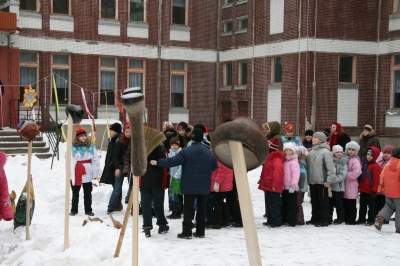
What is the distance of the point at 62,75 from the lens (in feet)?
82.1

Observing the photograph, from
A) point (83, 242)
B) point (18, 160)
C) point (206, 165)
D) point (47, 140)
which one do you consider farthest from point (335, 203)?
point (47, 140)

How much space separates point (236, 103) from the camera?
27500 mm

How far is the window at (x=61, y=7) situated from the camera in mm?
24578

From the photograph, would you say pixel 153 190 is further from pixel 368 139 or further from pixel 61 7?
pixel 61 7

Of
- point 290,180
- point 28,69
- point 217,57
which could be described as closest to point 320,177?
point 290,180

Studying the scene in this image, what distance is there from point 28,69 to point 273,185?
53.0 ft

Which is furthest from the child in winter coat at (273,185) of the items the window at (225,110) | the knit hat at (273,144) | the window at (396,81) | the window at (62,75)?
the window at (225,110)

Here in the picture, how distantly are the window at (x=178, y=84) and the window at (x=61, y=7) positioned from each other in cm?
532

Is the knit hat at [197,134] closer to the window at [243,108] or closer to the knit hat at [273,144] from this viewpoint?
the knit hat at [273,144]

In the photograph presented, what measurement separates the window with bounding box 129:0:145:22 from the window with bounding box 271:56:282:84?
20.0ft

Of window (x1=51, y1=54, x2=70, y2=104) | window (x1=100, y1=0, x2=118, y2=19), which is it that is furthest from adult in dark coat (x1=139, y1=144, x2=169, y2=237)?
window (x1=100, y1=0, x2=118, y2=19)

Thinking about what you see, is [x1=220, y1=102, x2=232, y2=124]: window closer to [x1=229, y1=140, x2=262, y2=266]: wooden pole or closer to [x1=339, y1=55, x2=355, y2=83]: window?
[x1=339, y1=55, x2=355, y2=83]: window

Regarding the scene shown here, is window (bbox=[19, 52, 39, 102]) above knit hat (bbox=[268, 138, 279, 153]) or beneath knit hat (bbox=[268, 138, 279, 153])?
above

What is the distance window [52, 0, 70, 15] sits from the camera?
80.6 ft
